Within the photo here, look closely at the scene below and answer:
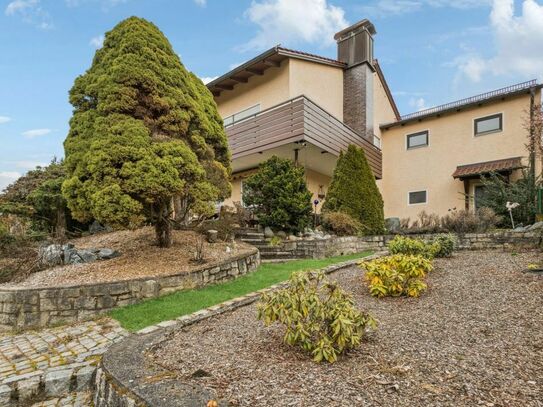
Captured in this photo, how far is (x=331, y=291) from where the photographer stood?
3086 mm

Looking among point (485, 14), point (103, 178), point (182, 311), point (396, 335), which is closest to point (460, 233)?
point (485, 14)

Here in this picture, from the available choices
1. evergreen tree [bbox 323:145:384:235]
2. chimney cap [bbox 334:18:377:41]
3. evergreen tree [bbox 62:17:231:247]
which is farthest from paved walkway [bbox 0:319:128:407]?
chimney cap [bbox 334:18:377:41]

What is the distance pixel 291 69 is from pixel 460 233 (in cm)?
818

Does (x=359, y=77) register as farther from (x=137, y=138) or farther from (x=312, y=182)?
(x=137, y=138)

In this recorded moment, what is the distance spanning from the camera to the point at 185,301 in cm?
499

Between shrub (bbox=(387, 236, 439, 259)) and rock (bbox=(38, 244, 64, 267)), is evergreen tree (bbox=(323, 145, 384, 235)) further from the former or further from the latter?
rock (bbox=(38, 244, 64, 267))

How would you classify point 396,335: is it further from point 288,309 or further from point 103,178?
point 103,178

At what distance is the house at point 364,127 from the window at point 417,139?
0.05 m

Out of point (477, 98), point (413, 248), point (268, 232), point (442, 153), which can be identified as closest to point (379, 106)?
point (442, 153)

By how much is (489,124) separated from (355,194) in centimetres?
720

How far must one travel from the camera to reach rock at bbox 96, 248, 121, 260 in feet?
21.3

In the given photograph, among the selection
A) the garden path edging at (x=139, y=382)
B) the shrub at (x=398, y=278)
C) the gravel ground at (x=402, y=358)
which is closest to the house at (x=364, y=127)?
the shrub at (x=398, y=278)

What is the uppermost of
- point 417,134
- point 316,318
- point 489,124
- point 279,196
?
point 417,134

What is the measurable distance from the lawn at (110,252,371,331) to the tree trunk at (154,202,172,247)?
5.54ft
